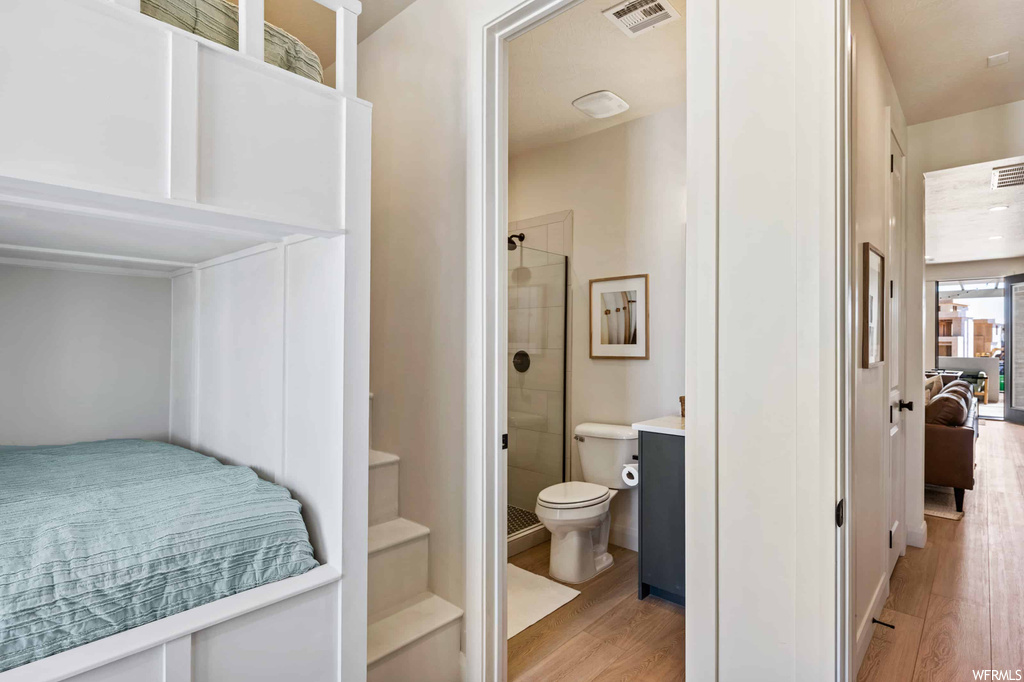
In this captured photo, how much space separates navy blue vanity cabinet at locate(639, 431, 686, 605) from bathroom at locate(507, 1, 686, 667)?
0.05 feet

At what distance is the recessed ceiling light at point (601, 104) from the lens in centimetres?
294

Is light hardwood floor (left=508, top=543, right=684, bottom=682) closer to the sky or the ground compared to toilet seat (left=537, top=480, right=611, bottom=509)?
closer to the ground

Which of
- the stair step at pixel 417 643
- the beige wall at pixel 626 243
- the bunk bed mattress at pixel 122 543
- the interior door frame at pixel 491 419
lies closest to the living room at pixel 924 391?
the beige wall at pixel 626 243

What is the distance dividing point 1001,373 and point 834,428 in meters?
11.5

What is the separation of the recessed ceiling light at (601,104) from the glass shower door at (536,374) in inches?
35.2

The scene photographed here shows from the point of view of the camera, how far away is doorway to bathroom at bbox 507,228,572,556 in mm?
3482

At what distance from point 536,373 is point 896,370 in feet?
6.63

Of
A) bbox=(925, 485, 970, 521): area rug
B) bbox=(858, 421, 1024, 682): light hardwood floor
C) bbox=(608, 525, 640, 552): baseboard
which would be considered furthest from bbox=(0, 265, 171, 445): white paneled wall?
bbox=(925, 485, 970, 521): area rug

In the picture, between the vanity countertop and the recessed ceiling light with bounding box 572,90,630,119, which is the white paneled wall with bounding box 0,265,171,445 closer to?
the vanity countertop

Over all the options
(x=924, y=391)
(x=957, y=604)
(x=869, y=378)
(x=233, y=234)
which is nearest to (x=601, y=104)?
(x=869, y=378)

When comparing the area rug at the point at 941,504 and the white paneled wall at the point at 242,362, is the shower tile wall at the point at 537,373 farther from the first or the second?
the area rug at the point at 941,504

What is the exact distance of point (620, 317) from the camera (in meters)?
3.31

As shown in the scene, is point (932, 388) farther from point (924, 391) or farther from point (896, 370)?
point (896, 370)

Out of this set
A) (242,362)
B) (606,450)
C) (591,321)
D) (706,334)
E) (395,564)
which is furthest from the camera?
(591,321)
